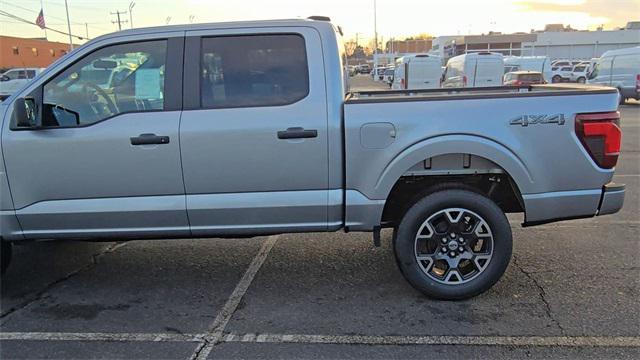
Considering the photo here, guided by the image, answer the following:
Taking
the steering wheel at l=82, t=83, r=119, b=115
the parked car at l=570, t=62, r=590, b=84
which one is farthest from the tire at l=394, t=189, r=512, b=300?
the parked car at l=570, t=62, r=590, b=84

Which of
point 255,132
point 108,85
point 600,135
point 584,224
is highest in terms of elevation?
point 108,85

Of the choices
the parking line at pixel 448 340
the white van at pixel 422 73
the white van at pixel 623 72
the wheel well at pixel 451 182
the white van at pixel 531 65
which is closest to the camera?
the parking line at pixel 448 340

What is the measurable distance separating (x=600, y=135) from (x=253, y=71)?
2.53 m

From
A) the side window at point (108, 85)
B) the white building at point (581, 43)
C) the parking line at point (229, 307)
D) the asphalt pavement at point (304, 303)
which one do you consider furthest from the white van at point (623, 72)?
the white building at point (581, 43)

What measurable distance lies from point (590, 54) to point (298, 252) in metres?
75.0

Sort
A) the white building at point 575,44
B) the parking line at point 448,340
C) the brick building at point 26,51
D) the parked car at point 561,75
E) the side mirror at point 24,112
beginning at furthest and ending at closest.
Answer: the white building at point 575,44 < the brick building at point 26,51 < the parked car at point 561,75 < the side mirror at point 24,112 < the parking line at point 448,340

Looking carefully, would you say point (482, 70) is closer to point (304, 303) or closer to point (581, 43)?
point (304, 303)

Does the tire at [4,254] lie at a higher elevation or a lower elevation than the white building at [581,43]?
lower

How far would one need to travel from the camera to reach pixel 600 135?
3541mm

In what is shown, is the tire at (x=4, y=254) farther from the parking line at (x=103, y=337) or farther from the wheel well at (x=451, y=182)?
the wheel well at (x=451, y=182)

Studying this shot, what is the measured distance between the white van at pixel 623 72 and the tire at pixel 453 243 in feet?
67.9

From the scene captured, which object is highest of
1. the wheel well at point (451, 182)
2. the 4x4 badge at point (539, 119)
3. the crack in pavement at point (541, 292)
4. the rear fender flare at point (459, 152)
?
the 4x4 badge at point (539, 119)

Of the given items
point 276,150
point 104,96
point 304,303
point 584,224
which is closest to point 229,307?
point 304,303

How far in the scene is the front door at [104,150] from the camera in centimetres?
362
